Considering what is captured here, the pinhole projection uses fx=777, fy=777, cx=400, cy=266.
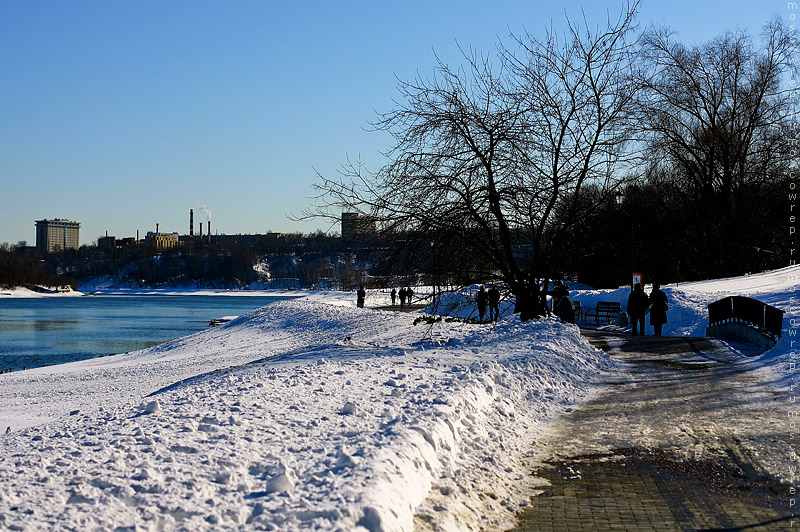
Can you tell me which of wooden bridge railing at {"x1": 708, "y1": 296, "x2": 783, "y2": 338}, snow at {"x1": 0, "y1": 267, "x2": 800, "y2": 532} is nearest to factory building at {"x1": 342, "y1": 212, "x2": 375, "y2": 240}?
snow at {"x1": 0, "y1": 267, "x2": 800, "y2": 532}

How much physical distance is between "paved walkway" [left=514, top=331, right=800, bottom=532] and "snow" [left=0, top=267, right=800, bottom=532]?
0.38 metres

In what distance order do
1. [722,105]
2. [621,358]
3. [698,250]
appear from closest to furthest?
1. [621,358]
2. [722,105]
3. [698,250]

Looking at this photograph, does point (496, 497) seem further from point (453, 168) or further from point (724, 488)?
point (453, 168)

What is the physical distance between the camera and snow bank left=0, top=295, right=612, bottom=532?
504 cm

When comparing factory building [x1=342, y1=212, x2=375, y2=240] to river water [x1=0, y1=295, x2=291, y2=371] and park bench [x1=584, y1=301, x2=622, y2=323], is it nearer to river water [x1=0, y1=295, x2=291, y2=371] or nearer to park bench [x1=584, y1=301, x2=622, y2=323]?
park bench [x1=584, y1=301, x2=622, y2=323]

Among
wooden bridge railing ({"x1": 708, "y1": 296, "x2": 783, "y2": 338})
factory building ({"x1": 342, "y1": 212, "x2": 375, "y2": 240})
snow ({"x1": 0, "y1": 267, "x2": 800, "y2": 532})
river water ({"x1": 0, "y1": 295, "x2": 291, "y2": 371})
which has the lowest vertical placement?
river water ({"x1": 0, "y1": 295, "x2": 291, "y2": 371})

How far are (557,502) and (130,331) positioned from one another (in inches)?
2252

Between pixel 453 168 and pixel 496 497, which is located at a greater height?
pixel 453 168

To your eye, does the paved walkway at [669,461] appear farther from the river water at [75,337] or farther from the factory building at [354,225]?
the river water at [75,337]

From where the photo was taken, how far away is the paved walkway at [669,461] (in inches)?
238

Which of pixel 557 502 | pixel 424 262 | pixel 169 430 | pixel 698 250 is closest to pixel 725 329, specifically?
pixel 424 262

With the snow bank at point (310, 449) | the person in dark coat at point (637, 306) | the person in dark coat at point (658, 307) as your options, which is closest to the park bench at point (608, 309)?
the person in dark coat at point (637, 306)

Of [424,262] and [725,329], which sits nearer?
[424,262]

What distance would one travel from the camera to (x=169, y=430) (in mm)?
6996
